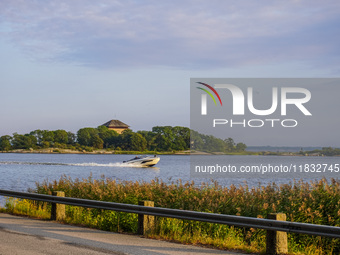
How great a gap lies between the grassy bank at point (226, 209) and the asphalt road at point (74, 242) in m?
0.67

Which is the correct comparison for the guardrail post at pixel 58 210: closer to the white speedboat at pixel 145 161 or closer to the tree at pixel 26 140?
the white speedboat at pixel 145 161

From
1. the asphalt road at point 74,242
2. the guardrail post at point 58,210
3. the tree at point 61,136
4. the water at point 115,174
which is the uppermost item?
the tree at point 61,136

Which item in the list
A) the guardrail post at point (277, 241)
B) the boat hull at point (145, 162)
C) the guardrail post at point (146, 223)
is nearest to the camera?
the guardrail post at point (277, 241)

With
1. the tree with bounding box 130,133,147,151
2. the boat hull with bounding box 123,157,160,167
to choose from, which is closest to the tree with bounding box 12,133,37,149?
the tree with bounding box 130,133,147,151

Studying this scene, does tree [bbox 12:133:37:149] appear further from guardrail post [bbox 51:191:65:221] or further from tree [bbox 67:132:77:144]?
guardrail post [bbox 51:191:65:221]

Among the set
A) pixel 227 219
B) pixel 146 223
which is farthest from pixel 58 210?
pixel 227 219

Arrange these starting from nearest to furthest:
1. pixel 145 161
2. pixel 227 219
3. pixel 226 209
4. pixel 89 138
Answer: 1. pixel 227 219
2. pixel 226 209
3. pixel 145 161
4. pixel 89 138

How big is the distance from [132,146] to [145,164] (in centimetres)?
7603

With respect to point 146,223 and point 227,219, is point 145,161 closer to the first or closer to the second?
point 146,223

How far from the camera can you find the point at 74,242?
1098 centimetres

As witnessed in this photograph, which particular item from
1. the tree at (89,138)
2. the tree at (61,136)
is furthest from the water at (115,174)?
the tree at (61,136)

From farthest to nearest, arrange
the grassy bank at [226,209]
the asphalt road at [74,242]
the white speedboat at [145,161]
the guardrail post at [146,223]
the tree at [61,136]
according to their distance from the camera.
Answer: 1. the tree at [61,136]
2. the white speedboat at [145,161]
3. the guardrail post at [146,223]
4. the grassy bank at [226,209]
5. the asphalt road at [74,242]

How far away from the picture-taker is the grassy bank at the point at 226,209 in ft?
38.7

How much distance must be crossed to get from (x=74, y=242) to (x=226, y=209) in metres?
4.85
